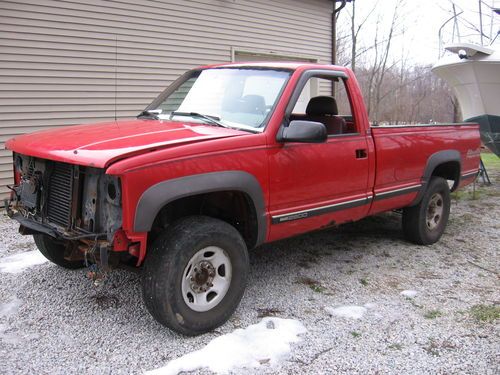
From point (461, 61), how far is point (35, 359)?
9989 millimetres

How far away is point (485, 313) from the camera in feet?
12.8

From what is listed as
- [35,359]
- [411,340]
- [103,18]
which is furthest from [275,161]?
[103,18]

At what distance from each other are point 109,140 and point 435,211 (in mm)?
4149

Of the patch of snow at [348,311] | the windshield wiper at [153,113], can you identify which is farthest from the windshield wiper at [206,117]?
the patch of snow at [348,311]

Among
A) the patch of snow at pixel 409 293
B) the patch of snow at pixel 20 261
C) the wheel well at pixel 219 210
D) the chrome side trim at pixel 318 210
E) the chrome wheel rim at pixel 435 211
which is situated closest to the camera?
the wheel well at pixel 219 210

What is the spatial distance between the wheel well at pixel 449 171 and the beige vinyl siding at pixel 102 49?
5392 millimetres

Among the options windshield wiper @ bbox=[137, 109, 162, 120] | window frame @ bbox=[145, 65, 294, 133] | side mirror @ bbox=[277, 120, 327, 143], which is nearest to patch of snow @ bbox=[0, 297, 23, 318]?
windshield wiper @ bbox=[137, 109, 162, 120]

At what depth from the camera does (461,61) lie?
10.3 m

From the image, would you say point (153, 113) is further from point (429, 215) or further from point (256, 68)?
point (429, 215)

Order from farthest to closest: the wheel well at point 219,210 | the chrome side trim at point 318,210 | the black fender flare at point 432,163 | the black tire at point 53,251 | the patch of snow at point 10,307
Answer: the black fender flare at point 432,163 → the black tire at point 53,251 → the chrome side trim at point 318,210 → the patch of snow at point 10,307 → the wheel well at point 219,210

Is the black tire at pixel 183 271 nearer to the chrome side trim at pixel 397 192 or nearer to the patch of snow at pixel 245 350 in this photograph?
the patch of snow at pixel 245 350

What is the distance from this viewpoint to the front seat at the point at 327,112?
4957 mm

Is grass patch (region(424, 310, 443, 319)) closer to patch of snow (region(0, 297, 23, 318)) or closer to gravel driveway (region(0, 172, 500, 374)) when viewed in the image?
gravel driveway (region(0, 172, 500, 374))

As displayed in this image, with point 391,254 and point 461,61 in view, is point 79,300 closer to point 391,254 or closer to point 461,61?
point 391,254
